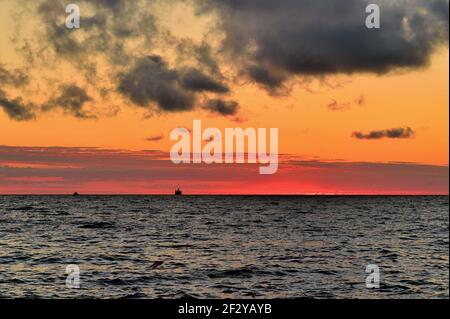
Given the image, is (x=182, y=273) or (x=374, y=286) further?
(x=182, y=273)

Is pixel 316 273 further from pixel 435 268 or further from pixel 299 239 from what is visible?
pixel 299 239

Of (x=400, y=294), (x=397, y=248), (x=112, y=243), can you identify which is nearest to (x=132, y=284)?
(x=400, y=294)

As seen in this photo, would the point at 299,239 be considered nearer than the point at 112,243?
No

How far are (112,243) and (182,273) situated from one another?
79.0 feet

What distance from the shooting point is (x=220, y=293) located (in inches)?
1162
